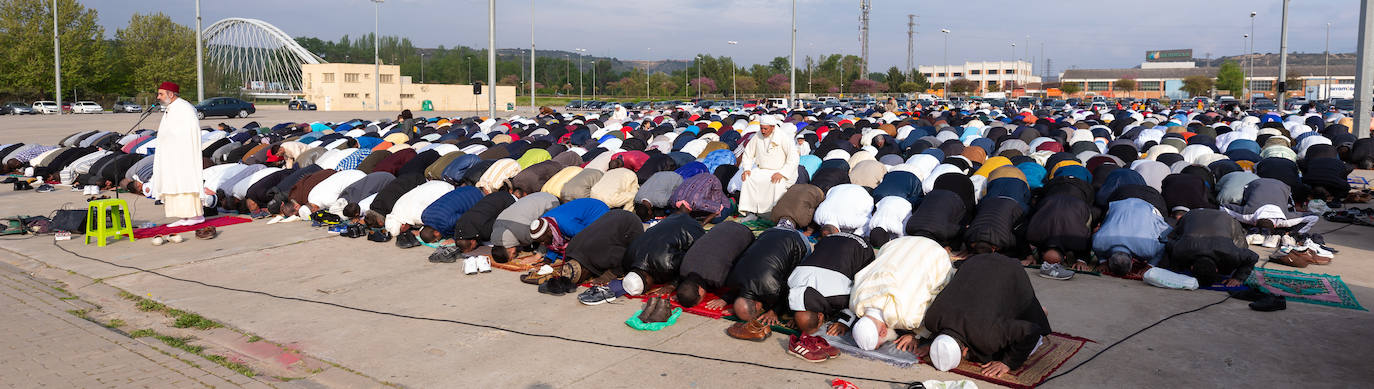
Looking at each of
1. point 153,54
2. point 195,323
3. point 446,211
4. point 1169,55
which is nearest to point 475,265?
point 446,211

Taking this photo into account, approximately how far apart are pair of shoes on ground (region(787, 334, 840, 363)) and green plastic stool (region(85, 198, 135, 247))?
8.32 meters

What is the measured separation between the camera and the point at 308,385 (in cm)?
534

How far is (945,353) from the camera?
5.21 meters

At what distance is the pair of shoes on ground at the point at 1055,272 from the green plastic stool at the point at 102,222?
988 centimetres

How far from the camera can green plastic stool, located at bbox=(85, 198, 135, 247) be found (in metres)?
9.86

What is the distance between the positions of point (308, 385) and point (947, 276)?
4.19m

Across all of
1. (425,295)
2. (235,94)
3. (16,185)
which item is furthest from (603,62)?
(425,295)

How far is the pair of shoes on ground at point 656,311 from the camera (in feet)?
20.9

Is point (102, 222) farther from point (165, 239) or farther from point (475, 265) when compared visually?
point (475, 265)

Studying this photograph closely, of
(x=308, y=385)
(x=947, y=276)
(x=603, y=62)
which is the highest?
(x=603, y=62)

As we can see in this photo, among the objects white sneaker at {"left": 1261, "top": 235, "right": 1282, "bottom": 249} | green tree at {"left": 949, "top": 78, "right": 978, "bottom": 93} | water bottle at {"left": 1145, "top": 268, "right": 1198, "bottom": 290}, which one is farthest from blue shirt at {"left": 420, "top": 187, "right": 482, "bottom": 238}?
green tree at {"left": 949, "top": 78, "right": 978, "bottom": 93}

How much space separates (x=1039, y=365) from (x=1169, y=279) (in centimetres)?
267

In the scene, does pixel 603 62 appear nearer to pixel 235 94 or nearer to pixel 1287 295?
pixel 235 94

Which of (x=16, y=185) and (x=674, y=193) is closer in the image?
(x=674, y=193)
